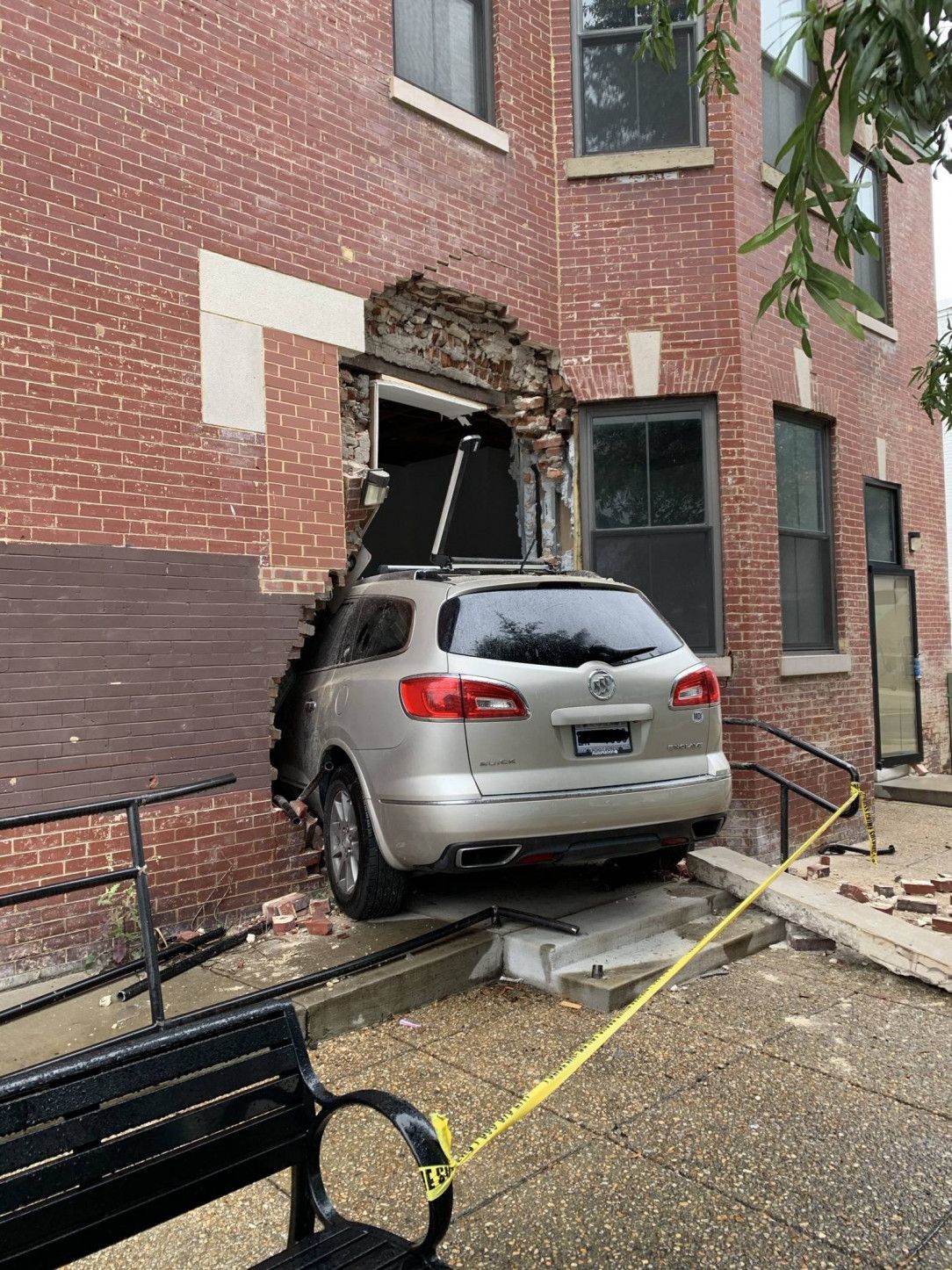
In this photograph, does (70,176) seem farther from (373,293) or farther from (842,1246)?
(842,1246)

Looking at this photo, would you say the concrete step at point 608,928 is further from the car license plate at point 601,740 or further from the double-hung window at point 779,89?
the double-hung window at point 779,89

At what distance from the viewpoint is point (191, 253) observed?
5969 mm

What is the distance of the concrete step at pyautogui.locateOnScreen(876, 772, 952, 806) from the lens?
1038 cm

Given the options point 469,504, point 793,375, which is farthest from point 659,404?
point 469,504

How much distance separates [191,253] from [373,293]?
147cm

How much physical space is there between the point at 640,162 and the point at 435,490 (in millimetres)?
4154

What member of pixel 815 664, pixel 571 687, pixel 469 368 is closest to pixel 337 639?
pixel 571 687

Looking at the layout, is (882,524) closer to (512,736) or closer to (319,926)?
(512,736)

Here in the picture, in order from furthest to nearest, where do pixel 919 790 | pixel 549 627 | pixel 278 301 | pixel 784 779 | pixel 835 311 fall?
pixel 919 790 → pixel 784 779 → pixel 278 301 → pixel 549 627 → pixel 835 311

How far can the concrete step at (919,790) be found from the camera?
1038 cm

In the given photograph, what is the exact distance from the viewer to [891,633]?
1150 centimetres

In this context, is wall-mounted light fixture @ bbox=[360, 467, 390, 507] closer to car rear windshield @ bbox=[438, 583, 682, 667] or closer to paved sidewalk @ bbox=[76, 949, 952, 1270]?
car rear windshield @ bbox=[438, 583, 682, 667]

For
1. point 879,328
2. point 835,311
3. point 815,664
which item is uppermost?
point 879,328

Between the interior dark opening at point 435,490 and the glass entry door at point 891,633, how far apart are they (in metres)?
4.50
